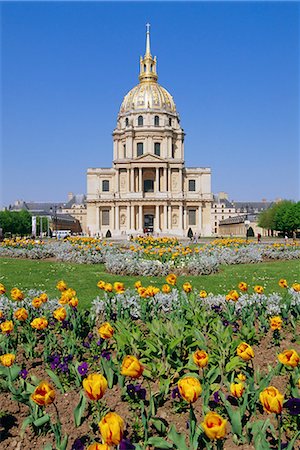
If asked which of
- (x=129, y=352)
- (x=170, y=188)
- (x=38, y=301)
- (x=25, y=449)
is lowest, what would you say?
(x=25, y=449)

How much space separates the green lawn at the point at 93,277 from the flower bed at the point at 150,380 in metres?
3.57

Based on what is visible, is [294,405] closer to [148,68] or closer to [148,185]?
[148,185]

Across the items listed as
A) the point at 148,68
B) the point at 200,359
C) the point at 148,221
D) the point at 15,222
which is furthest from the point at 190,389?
the point at 148,68

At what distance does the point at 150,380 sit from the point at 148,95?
7756 cm

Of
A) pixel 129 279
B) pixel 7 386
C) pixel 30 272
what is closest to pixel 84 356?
pixel 7 386

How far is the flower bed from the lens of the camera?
3561 mm

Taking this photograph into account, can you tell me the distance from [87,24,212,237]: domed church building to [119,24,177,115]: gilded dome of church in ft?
0.60

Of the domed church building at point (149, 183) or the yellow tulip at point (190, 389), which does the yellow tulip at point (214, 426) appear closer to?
the yellow tulip at point (190, 389)

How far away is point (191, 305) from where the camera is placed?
24.2 feet

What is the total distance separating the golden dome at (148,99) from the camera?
256 feet

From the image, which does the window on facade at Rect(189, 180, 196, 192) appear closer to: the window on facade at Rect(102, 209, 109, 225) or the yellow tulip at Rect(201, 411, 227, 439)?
the window on facade at Rect(102, 209, 109, 225)

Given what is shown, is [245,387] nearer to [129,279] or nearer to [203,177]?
[129,279]

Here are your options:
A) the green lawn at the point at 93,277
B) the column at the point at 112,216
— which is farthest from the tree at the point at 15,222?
the green lawn at the point at 93,277

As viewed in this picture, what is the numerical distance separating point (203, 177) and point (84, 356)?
240ft
